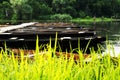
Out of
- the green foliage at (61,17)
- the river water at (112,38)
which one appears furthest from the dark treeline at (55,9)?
the river water at (112,38)

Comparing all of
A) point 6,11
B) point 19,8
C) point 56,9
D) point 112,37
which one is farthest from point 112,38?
point 56,9

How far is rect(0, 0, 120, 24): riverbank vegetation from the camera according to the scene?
139500 millimetres

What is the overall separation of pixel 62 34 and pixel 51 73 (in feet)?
87.7

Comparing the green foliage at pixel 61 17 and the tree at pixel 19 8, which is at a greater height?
the tree at pixel 19 8

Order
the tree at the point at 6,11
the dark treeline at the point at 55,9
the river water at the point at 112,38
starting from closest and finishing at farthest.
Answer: the river water at the point at 112,38 < the dark treeline at the point at 55,9 < the tree at the point at 6,11

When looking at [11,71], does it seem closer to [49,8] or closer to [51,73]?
[51,73]

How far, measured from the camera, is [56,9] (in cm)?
16075

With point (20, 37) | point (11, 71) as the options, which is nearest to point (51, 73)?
point (11, 71)

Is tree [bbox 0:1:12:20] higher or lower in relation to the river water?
lower

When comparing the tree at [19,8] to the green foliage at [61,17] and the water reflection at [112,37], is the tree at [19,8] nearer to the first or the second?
the green foliage at [61,17]

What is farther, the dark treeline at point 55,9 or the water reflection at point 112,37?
the dark treeline at point 55,9

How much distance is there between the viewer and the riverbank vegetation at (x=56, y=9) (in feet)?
458

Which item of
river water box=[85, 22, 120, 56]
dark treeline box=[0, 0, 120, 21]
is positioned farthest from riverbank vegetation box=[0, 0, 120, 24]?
river water box=[85, 22, 120, 56]

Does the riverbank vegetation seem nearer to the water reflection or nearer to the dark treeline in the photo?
the dark treeline
